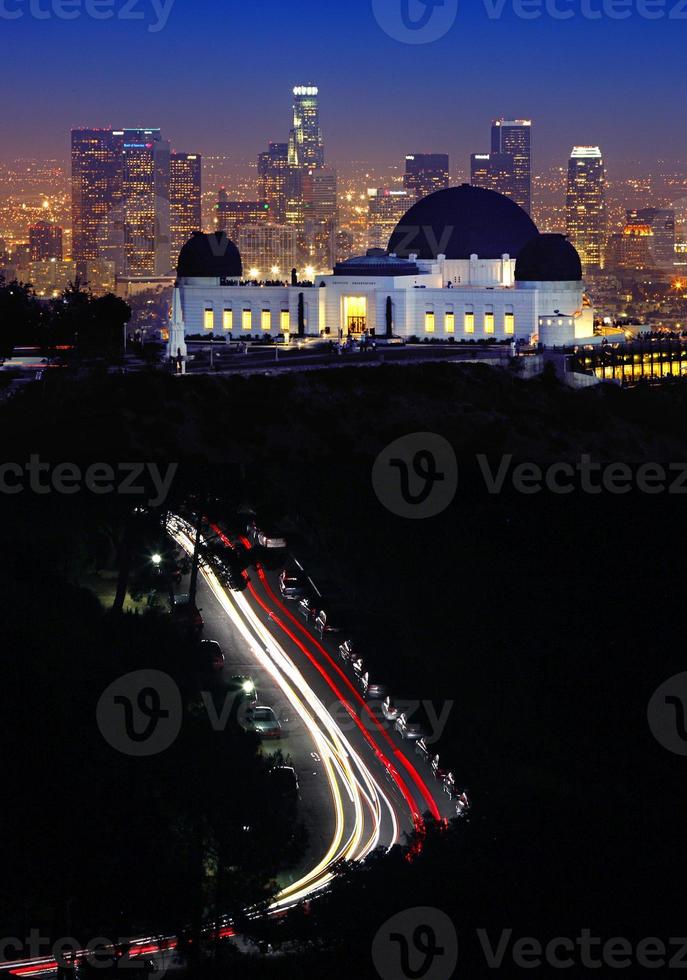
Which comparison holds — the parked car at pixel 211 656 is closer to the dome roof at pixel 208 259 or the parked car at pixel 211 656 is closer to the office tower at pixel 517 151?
the dome roof at pixel 208 259

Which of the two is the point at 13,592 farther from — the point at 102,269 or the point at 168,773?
the point at 102,269

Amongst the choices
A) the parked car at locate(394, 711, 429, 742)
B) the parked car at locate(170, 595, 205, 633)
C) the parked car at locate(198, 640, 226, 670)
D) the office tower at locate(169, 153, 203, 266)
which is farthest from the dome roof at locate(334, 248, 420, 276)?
the office tower at locate(169, 153, 203, 266)

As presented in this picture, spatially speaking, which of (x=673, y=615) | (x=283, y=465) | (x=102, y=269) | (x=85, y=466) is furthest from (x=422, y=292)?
(x=102, y=269)

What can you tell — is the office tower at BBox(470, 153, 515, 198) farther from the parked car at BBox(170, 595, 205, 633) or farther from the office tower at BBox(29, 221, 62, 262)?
the parked car at BBox(170, 595, 205, 633)

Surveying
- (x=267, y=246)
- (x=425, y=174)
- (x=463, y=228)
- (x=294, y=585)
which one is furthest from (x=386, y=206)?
(x=294, y=585)

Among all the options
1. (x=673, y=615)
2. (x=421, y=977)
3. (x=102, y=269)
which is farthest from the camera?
(x=102, y=269)

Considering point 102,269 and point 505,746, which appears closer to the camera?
point 505,746
